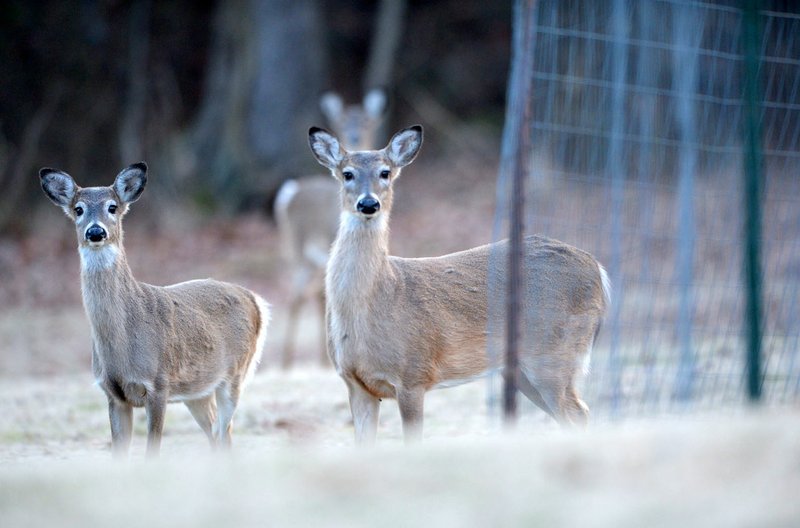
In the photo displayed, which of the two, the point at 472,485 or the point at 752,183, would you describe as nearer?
the point at 472,485

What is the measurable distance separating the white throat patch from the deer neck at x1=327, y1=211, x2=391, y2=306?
1.44 m


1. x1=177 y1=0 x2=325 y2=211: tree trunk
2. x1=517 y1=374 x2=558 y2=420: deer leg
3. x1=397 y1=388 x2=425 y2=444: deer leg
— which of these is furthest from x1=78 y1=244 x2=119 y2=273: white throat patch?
x1=177 y1=0 x2=325 y2=211: tree trunk

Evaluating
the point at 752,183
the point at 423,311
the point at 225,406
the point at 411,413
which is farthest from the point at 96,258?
the point at 752,183

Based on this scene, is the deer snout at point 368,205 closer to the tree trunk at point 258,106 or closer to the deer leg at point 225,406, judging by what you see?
the deer leg at point 225,406

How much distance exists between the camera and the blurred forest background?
882 inches

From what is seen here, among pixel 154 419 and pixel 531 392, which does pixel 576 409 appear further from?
pixel 154 419

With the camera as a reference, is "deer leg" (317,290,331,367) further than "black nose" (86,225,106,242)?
Yes

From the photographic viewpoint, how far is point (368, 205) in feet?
25.2

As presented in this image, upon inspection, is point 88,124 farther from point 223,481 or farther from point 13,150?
point 223,481

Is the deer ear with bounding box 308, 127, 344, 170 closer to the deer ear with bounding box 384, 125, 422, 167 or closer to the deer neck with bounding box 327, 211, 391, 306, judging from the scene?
the deer ear with bounding box 384, 125, 422, 167

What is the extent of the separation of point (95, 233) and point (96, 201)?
0.34 m

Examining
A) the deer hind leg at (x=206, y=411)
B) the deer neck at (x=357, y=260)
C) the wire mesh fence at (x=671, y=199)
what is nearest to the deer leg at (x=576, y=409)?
the wire mesh fence at (x=671, y=199)

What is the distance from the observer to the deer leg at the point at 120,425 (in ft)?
24.5

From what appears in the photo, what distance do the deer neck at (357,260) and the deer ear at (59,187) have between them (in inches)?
73.4
